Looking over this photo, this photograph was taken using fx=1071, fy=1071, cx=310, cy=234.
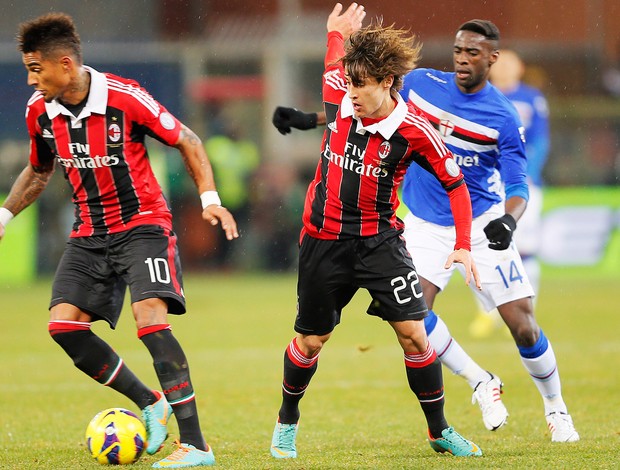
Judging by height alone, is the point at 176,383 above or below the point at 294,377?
above

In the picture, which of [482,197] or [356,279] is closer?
[356,279]

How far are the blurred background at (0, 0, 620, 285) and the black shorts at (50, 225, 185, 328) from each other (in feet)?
30.7

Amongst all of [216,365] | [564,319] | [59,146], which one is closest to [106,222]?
[59,146]

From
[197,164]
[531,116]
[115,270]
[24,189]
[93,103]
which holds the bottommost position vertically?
[531,116]

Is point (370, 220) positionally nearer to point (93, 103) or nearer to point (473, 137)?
point (473, 137)

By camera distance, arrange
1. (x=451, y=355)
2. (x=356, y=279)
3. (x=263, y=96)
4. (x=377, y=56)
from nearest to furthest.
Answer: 1. (x=377, y=56)
2. (x=356, y=279)
3. (x=451, y=355)
4. (x=263, y=96)

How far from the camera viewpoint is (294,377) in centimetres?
582

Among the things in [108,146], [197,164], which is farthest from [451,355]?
[108,146]

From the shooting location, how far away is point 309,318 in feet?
18.6

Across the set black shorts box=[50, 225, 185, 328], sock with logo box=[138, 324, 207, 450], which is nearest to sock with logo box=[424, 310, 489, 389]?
black shorts box=[50, 225, 185, 328]

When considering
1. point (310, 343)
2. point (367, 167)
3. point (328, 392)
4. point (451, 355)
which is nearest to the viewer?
point (367, 167)

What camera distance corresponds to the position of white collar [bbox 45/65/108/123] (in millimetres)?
5508

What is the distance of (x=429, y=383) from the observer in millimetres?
5684

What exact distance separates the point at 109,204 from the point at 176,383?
3.37 ft
